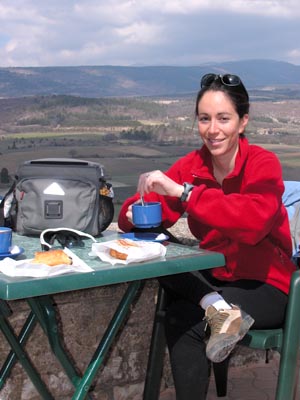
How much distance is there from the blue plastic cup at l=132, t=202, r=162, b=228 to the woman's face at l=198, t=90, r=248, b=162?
0.41m

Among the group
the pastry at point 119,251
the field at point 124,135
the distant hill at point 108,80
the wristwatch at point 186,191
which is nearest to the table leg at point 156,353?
the wristwatch at point 186,191

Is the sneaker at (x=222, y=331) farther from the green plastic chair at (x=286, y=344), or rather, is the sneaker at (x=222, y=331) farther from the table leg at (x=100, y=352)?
the table leg at (x=100, y=352)

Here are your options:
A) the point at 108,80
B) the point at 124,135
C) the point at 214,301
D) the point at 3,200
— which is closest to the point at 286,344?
the point at 214,301

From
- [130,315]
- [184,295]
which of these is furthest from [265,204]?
[130,315]

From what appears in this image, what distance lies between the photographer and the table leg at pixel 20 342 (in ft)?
7.38

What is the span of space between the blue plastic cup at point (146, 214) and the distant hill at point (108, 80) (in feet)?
11.4

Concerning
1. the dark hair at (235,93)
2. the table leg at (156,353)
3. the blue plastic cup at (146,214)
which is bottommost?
the table leg at (156,353)

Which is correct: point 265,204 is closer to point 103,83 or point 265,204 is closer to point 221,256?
point 221,256

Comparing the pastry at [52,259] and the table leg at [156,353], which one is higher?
the pastry at [52,259]

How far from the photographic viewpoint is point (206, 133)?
2252 millimetres

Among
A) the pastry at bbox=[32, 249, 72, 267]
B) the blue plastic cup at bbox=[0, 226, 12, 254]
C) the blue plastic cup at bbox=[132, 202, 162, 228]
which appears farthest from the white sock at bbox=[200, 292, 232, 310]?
the blue plastic cup at bbox=[0, 226, 12, 254]

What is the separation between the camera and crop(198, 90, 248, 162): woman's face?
7.33 ft

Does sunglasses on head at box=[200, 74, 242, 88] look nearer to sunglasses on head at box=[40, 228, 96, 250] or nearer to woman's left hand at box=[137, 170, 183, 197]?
woman's left hand at box=[137, 170, 183, 197]

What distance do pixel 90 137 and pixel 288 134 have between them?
1.89 meters
